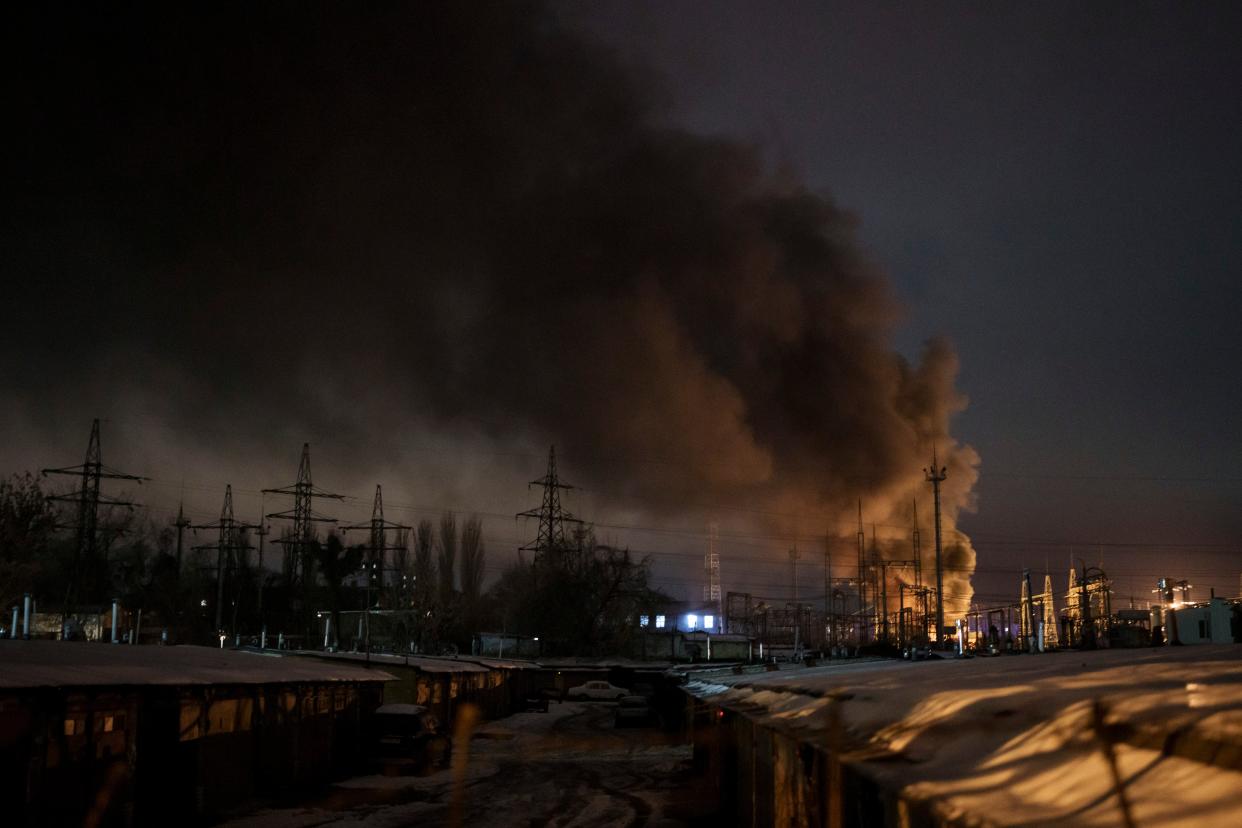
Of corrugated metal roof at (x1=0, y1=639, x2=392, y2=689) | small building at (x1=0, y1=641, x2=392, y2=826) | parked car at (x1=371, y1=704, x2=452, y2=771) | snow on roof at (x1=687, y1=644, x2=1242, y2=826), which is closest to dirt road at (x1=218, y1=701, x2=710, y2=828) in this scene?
parked car at (x1=371, y1=704, x2=452, y2=771)

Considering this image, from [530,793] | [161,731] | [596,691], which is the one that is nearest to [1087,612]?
[530,793]

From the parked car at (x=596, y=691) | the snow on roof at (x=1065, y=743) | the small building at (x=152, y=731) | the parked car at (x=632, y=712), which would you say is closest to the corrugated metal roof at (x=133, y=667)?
the small building at (x=152, y=731)

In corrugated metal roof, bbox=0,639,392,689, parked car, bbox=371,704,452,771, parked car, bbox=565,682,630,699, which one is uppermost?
corrugated metal roof, bbox=0,639,392,689

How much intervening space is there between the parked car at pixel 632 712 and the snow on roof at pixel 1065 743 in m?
38.8

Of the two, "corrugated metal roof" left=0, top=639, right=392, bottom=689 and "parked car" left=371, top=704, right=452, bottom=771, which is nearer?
"corrugated metal roof" left=0, top=639, right=392, bottom=689

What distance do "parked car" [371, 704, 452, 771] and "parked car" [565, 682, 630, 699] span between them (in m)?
37.4

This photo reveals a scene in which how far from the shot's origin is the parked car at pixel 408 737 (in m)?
28.8

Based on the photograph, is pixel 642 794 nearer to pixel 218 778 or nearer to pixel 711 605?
pixel 218 778

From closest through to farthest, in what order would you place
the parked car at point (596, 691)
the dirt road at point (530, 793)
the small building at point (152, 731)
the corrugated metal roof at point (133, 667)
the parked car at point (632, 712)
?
the small building at point (152, 731) < the corrugated metal roof at point (133, 667) < the dirt road at point (530, 793) < the parked car at point (632, 712) < the parked car at point (596, 691)

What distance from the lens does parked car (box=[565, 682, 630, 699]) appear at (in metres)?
67.4

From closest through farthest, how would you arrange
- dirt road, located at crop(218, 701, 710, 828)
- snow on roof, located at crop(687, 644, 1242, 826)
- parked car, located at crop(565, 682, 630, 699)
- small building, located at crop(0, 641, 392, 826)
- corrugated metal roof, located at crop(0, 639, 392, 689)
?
snow on roof, located at crop(687, 644, 1242, 826) < small building, located at crop(0, 641, 392, 826) < corrugated metal roof, located at crop(0, 639, 392, 689) < dirt road, located at crop(218, 701, 710, 828) < parked car, located at crop(565, 682, 630, 699)

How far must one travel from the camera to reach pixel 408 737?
95.2 ft

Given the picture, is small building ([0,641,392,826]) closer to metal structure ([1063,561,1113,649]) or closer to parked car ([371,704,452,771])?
parked car ([371,704,452,771])

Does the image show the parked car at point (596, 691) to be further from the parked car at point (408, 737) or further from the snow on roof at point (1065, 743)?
the snow on roof at point (1065, 743)
